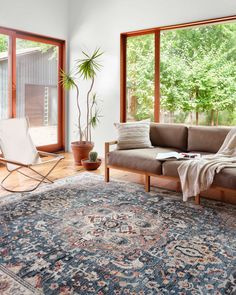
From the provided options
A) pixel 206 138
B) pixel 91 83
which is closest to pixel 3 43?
pixel 91 83

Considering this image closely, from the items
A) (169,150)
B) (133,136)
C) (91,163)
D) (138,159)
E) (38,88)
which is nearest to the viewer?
(138,159)

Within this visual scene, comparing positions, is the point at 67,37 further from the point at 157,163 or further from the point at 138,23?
the point at 157,163

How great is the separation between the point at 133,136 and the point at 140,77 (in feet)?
4.98

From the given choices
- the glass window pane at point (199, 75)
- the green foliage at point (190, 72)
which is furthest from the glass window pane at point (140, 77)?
the glass window pane at point (199, 75)

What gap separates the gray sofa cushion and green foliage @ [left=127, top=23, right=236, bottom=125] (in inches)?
46.7

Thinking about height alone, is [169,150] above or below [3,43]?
below

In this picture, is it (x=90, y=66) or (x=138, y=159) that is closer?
(x=138, y=159)

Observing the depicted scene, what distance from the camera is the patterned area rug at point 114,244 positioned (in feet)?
5.82

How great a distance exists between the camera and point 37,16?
519cm

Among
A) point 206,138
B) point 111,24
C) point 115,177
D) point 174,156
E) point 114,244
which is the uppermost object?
point 111,24

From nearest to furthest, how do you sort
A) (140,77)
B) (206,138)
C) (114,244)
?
(114,244) → (206,138) → (140,77)

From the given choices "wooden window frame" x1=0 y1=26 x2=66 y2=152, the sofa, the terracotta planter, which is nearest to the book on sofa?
the sofa

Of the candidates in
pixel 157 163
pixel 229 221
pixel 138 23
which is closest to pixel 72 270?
pixel 229 221

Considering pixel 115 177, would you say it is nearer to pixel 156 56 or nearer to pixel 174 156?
pixel 174 156
